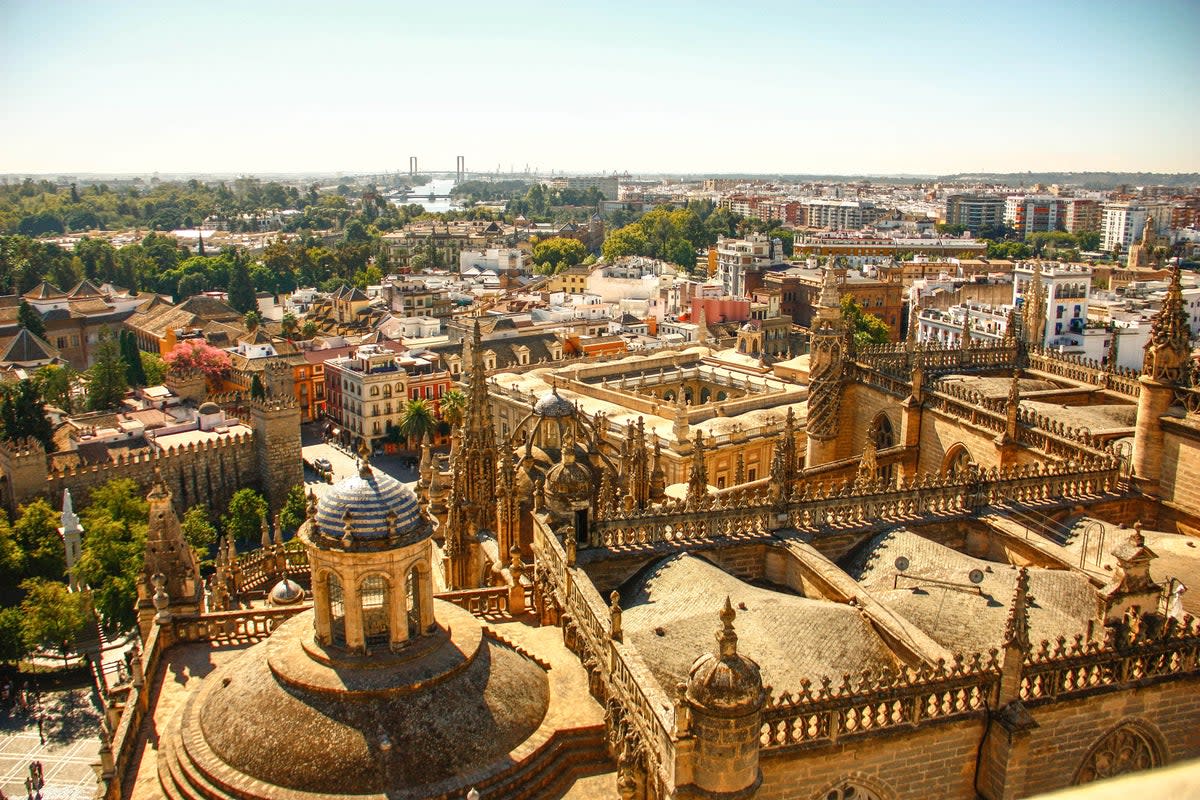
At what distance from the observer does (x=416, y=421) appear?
7406 cm

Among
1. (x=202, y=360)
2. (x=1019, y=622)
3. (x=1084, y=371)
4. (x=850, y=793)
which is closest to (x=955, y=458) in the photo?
(x=1084, y=371)

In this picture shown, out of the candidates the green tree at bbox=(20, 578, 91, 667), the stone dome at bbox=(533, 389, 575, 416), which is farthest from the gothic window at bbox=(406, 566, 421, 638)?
the green tree at bbox=(20, 578, 91, 667)

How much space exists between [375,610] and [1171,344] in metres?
18.3

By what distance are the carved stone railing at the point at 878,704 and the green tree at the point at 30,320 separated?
317ft

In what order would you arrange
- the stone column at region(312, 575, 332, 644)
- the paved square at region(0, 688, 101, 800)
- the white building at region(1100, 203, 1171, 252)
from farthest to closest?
1. the white building at region(1100, 203, 1171, 252)
2. the paved square at region(0, 688, 101, 800)
3. the stone column at region(312, 575, 332, 644)

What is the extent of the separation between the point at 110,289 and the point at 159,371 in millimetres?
51129

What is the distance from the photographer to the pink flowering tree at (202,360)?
271 feet

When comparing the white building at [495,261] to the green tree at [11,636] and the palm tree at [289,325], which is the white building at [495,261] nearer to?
the palm tree at [289,325]

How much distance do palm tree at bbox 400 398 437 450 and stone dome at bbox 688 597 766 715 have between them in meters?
62.8

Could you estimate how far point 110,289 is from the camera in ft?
431

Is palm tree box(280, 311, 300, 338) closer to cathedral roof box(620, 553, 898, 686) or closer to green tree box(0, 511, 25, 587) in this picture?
green tree box(0, 511, 25, 587)

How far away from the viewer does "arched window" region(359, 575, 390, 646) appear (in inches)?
549

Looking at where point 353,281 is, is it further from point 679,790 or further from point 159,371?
point 679,790

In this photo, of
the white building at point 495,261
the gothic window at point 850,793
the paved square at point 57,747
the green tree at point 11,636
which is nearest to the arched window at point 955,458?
the gothic window at point 850,793
